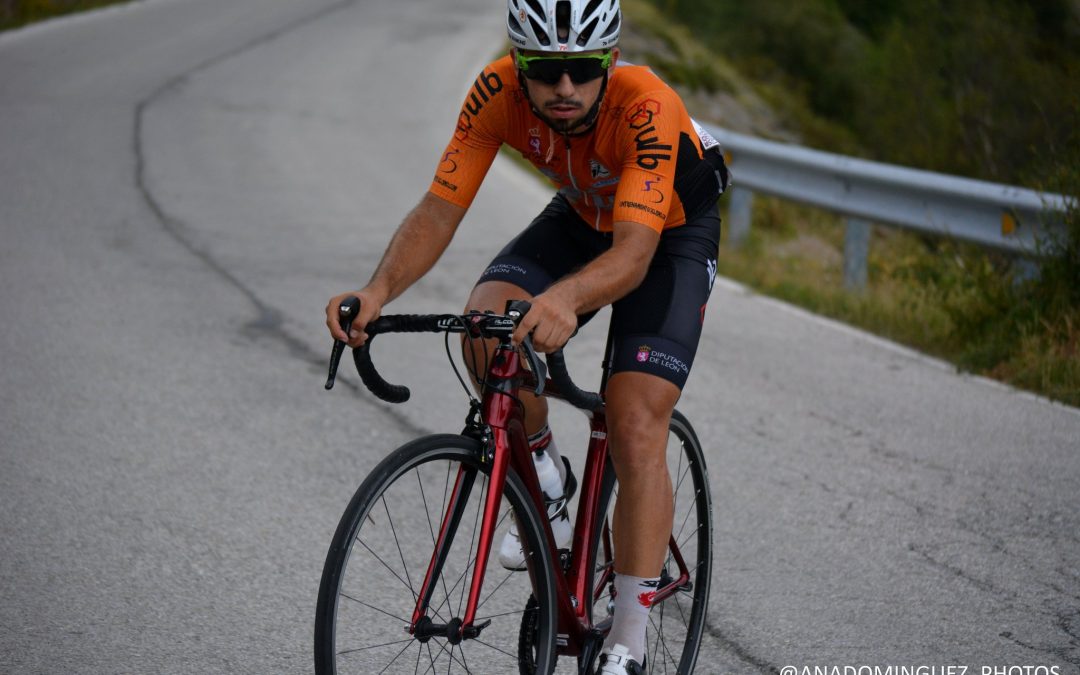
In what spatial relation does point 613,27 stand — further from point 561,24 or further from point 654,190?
point 654,190

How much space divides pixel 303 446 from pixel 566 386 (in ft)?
9.57

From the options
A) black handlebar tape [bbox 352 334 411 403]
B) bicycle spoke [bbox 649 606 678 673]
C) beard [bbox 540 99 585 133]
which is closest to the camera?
black handlebar tape [bbox 352 334 411 403]

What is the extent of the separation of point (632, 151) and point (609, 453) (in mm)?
869

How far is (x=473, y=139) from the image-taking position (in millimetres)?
3545

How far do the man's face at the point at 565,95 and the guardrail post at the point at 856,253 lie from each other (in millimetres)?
6286

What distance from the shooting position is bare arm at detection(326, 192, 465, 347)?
10.5ft

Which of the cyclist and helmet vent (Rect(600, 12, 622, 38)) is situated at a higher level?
helmet vent (Rect(600, 12, 622, 38))

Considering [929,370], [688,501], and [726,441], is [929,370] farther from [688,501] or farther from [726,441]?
[688,501]

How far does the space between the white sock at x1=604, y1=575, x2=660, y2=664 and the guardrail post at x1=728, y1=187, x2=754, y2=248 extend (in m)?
7.38

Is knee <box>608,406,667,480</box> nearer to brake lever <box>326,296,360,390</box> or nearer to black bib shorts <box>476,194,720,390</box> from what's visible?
black bib shorts <box>476,194,720,390</box>

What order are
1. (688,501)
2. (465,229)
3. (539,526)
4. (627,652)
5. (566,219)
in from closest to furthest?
(539,526)
(627,652)
(566,219)
(688,501)
(465,229)

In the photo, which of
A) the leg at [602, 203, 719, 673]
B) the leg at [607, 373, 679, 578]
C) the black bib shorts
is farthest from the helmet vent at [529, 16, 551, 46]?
the leg at [607, 373, 679, 578]

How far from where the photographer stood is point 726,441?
5883mm

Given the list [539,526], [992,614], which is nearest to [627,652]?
[539,526]
